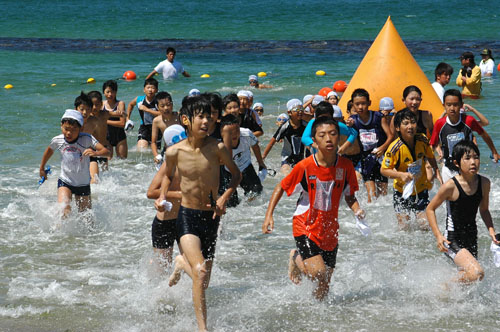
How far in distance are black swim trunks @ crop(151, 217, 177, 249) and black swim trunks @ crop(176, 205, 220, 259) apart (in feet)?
1.77

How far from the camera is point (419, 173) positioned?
7.93m

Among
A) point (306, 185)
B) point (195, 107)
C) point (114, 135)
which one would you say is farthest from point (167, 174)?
point (114, 135)

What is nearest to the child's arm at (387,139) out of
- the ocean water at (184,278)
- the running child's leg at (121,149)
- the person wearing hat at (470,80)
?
the ocean water at (184,278)

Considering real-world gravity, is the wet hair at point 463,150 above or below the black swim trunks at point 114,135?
above

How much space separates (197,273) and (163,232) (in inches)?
37.1

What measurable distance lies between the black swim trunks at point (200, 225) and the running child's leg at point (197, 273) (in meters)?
0.07

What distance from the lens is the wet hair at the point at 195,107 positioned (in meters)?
5.43

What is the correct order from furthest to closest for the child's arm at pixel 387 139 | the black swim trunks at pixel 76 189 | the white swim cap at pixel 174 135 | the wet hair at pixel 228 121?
the child's arm at pixel 387 139
the black swim trunks at pixel 76 189
the wet hair at pixel 228 121
the white swim cap at pixel 174 135

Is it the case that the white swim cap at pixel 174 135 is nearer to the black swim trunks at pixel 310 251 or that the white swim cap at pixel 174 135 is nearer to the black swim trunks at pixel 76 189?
the black swim trunks at pixel 310 251

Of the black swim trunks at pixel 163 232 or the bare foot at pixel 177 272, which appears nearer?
the bare foot at pixel 177 272

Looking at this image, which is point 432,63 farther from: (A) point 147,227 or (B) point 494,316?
(B) point 494,316

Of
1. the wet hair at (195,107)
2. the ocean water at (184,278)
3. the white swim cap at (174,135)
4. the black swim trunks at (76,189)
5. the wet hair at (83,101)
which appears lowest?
the ocean water at (184,278)

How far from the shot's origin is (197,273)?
17.5 ft

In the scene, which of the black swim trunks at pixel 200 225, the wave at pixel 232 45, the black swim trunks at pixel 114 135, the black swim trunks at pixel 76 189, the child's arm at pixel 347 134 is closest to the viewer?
the black swim trunks at pixel 200 225
